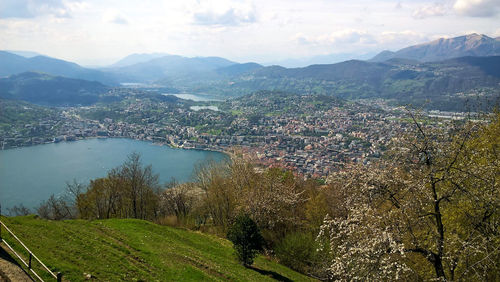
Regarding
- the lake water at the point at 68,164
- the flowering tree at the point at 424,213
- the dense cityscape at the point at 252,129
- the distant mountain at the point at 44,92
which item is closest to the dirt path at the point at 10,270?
the flowering tree at the point at 424,213

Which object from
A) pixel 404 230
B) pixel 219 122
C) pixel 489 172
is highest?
pixel 489 172

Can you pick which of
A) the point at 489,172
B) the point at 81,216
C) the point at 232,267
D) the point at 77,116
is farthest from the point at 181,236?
the point at 77,116

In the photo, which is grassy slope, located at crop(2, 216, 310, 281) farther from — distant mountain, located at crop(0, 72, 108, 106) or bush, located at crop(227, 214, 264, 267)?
distant mountain, located at crop(0, 72, 108, 106)

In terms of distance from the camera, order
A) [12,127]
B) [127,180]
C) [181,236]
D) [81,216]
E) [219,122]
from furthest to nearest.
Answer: [219,122], [12,127], [127,180], [81,216], [181,236]

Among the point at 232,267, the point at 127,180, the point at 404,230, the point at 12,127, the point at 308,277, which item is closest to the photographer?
the point at 404,230

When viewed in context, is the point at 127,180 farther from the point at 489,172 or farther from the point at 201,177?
the point at 489,172

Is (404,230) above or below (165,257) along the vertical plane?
above

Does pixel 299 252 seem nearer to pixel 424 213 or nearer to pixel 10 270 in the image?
pixel 424 213
